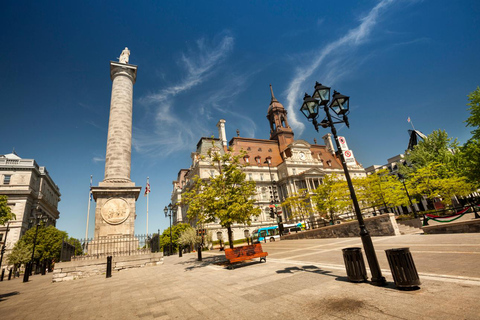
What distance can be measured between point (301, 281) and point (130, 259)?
1302 centimetres

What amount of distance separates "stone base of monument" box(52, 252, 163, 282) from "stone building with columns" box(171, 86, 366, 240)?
25.9 metres

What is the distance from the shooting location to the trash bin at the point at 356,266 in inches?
215

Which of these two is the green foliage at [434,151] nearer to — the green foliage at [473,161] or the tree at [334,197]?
the green foliage at [473,161]

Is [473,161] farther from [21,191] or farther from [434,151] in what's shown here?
[21,191]

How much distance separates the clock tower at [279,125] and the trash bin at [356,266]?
5213cm

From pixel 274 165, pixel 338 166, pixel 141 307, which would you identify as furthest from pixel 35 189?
pixel 338 166

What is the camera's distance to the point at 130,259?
14.8 m

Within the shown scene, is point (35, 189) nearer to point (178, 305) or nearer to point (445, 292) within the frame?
point (178, 305)

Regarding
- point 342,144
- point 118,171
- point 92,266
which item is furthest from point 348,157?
point 118,171

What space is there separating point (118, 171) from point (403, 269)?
18303 mm

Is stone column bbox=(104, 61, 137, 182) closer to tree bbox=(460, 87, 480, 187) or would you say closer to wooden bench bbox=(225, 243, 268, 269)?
wooden bench bbox=(225, 243, 268, 269)

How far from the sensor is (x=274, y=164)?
179ft

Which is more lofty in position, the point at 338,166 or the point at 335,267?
the point at 338,166

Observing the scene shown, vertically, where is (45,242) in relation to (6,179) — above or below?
below
